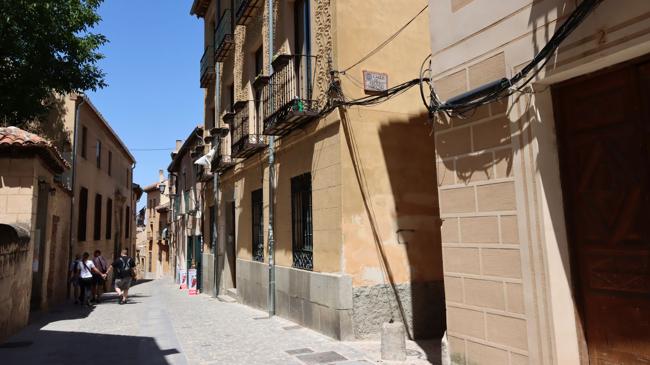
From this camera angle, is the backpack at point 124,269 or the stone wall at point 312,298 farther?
the backpack at point 124,269

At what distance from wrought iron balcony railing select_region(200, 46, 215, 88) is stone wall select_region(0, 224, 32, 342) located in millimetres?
9690

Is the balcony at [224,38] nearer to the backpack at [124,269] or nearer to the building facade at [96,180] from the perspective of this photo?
the building facade at [96,180]

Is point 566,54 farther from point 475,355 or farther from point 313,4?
point 313,4

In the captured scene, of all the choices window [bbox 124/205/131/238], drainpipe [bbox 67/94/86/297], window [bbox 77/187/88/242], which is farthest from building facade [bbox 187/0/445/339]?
window [bbox 124/205/131/238]

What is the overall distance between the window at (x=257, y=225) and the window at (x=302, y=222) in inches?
82.6

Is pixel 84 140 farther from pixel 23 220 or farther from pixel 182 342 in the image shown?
pixel 182 342

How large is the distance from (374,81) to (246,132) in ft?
14.8

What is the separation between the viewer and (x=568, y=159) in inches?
167

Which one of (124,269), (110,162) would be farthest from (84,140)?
(124,269)

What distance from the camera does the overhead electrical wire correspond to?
3746 millimetres

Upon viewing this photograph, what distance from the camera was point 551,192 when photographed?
13.8ft

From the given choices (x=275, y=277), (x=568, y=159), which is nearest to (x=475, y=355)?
(x=568, y=159)

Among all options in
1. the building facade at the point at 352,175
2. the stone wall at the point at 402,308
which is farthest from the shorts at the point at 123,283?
the stone wall at the point at 402,308

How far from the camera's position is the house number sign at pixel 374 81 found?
7.67m
